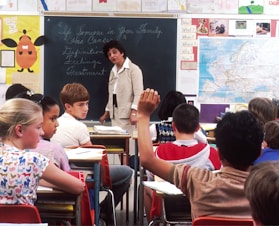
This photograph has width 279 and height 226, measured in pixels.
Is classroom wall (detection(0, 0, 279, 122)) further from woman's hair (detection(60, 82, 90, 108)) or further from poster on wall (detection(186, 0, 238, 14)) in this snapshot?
woman's hair (detection(60, 82, 90, 108))

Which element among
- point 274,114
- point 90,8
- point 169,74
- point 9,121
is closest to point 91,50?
point 90,8

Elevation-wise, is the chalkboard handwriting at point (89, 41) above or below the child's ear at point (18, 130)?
above

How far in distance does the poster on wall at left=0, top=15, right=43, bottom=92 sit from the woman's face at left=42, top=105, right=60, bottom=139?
3.08 meters

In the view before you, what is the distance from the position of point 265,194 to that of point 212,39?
18.0 ft

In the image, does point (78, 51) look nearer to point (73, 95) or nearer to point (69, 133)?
point (73, 95)

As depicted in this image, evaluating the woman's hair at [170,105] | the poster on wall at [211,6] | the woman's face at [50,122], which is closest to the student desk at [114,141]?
the woman's hair at [170,105]

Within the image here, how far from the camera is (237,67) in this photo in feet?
21.6

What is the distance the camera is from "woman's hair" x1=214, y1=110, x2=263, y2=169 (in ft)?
6.72

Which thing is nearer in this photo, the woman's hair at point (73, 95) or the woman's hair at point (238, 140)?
the woman's hair at point (238, 140)

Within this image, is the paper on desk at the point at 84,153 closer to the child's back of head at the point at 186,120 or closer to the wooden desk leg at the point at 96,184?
the wooden desk leg at the point at 96,184

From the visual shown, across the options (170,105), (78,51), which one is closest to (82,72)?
(78,51)

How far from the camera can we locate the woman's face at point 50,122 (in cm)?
345

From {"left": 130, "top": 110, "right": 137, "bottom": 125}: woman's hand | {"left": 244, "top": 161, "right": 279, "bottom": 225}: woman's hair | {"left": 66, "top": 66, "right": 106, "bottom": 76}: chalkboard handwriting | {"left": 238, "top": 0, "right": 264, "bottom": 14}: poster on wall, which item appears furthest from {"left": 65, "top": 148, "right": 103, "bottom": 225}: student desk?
{"left": 238, "top": 0, "right": 264, "bottom": 14}: poster on wall

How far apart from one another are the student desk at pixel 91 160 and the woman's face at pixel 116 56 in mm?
2524
